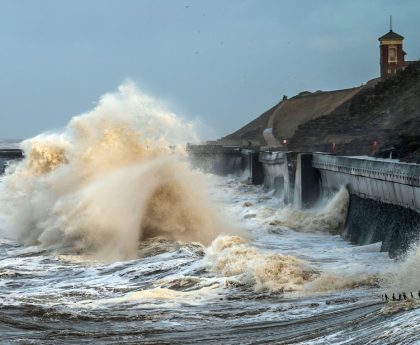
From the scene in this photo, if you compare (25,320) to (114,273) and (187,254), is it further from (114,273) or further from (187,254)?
(187,254)

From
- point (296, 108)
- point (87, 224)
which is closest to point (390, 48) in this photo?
point (296, 108)

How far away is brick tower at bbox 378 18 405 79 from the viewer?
178ft

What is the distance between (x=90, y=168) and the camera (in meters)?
18.7

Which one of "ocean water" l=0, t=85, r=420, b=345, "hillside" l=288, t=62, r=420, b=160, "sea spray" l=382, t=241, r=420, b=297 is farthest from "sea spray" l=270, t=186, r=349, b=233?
"hillside" l=288, t=62, r=420, b=160

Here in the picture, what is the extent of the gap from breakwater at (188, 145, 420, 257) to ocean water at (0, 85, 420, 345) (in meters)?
0.50

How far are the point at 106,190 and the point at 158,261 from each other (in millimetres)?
4225

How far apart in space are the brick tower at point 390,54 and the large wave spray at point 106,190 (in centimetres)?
3700

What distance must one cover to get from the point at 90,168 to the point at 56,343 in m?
10.6

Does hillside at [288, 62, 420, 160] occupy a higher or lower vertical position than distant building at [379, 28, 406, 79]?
lower

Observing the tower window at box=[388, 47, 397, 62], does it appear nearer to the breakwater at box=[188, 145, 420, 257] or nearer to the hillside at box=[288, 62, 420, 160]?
the hillside at box=[288, 62, 420, 160]

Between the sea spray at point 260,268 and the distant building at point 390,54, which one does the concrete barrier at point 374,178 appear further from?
the distant building at point 390,54

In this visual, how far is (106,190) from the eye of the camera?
17.5m

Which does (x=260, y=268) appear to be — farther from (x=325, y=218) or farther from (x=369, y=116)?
(x=369, y=116)

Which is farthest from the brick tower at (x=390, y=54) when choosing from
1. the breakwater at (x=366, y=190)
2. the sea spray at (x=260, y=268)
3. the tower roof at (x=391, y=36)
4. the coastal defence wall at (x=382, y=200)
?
the sea spray at (x=260, y=268)
